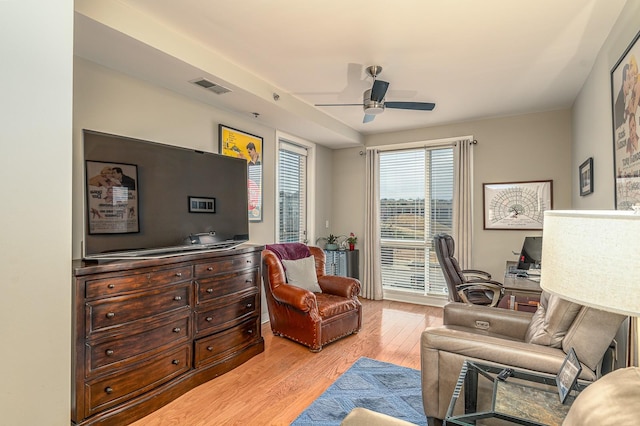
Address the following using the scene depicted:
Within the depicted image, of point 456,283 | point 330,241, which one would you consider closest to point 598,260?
point 456,283

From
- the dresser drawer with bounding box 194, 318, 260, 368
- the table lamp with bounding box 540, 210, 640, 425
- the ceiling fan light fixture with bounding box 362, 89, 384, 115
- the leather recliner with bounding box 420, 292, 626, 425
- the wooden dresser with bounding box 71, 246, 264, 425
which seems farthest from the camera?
the ceiling fan light fixture with bounding box 362, 89, 384, 115

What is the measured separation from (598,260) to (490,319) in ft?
6.26

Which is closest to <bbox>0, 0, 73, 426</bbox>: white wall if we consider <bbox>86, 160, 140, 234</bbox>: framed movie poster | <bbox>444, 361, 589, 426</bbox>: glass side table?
<bbox>86, 160, 140, 234</bbox>: framed movie poster

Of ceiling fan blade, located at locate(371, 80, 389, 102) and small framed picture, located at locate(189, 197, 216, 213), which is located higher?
ceiling fan blade, located at locate(371, 80, 389, 102)

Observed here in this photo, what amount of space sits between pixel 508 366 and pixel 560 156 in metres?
3.62

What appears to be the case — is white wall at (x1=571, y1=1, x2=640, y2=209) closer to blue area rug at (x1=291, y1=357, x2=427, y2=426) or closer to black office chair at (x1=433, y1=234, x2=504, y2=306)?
black office chair at (x1=433, y1=234, x2=504, y2=306)

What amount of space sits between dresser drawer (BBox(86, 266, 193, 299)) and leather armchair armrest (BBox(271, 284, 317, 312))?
42.4 inches

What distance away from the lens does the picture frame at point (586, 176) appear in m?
3.01

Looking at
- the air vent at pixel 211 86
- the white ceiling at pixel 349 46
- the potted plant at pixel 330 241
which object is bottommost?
the potted plant at pixel 330 241

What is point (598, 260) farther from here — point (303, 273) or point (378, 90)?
point (303, 273)

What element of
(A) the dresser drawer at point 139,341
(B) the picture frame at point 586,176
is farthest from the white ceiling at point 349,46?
(A) the dresser drawer at point 139,341

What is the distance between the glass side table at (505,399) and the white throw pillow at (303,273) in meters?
2.25

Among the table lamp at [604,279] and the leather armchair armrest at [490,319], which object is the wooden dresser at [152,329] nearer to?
the leather armchair armrest at [490,319]

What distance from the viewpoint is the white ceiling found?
218cm
